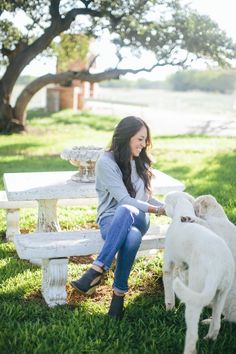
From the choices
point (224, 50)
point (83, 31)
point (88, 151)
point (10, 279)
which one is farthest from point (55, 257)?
point (83, 31)

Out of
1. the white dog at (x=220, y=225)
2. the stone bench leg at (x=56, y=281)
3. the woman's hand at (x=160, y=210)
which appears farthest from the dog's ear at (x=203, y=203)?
the stone bench leg at (x=56, y=281)

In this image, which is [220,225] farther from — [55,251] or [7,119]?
[7,119]

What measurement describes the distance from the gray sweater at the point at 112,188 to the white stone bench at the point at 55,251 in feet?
0.91

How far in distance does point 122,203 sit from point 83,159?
128 centimetres

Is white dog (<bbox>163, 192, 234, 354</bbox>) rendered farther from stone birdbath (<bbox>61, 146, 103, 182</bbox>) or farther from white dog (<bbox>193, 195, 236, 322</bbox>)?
stone birdbath (<bbox>61, 146, 103, 182</bbox>)

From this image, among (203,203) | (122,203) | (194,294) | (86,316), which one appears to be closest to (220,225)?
(203,203)

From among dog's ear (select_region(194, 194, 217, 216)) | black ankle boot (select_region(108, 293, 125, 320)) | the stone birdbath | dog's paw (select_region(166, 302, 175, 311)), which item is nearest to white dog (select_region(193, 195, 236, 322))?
dog's ear (select_region(194, 194, 217, 216))

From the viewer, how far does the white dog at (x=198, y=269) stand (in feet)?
10.4

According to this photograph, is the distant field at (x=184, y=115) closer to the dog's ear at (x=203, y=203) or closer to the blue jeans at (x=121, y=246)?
the dog's ear at (x=203, y=203)

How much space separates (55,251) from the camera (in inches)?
159

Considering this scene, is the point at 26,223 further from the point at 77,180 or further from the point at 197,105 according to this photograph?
the point at 197,105

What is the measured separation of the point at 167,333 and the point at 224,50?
46.3 feet

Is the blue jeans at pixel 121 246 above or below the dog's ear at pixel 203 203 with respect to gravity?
below

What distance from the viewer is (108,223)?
4238 millimetres
